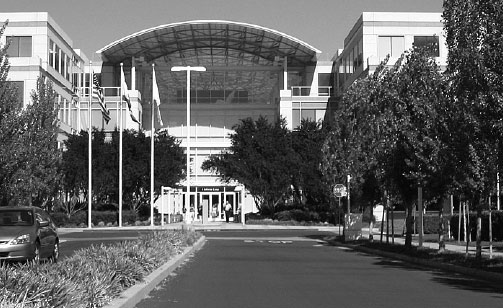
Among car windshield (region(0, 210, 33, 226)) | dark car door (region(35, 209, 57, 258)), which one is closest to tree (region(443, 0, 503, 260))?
dark car door (region(35, 209, 57, 258))

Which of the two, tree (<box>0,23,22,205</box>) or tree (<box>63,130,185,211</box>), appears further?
tree (<box>63,130,185,211</box>)

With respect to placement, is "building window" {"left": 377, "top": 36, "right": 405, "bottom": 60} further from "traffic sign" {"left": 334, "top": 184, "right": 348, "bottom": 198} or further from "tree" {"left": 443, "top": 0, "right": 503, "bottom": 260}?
"tree" {"left": 443, "top": 0, "right": 503, "bottom": 260}

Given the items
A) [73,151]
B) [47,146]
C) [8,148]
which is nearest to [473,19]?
[8,148]

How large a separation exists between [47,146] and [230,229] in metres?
17.8

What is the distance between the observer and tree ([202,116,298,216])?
56594mm

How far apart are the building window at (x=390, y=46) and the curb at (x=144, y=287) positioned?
141 feet

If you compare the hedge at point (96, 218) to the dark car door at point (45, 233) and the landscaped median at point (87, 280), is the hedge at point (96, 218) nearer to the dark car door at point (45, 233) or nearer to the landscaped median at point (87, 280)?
the dark car door at point (45, 233)

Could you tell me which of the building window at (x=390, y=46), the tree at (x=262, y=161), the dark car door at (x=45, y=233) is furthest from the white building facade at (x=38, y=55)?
the dark car door at (x=45, y=233)

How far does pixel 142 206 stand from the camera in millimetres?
60375

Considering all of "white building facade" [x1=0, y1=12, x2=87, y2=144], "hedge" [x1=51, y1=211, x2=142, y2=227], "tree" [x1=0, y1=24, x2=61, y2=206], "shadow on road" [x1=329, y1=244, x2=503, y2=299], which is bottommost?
"hedge" [x1=51, y1=211, x2=142, y2=227]

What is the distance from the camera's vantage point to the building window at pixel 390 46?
203 ft

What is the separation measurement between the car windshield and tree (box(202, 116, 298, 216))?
36.4 meters

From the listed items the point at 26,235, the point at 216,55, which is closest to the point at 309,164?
the point at 216,55

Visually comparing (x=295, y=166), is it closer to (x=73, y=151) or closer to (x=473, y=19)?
(x=73, y=151)
